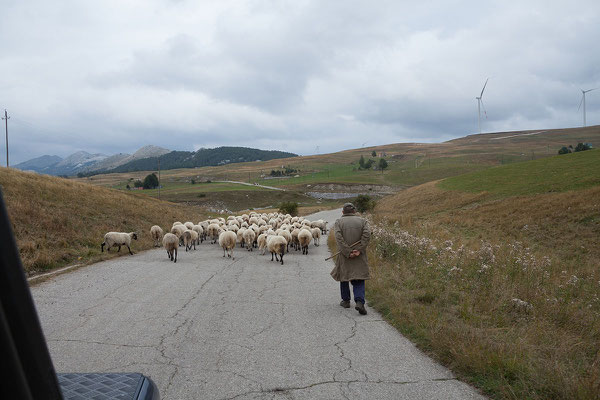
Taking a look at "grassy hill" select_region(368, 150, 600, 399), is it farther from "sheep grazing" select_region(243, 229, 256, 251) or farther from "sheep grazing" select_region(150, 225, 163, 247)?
"sheep grazing" select_region(150, 225, 163, 247)

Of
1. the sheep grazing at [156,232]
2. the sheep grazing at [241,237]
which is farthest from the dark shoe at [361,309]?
the sheep grazing at [156,232]

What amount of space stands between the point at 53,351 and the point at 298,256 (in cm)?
1215

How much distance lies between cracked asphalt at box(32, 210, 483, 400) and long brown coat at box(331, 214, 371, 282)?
2.51ft

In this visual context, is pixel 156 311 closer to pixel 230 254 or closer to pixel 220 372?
pixel 220 372

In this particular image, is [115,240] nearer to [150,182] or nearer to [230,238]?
[230,238]

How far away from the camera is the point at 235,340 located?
6.20 m

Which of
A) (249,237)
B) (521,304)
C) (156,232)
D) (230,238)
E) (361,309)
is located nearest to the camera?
(521,304)

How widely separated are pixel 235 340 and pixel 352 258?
3.19 meters

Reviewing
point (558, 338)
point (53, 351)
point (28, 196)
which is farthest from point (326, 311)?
point (28, 196)

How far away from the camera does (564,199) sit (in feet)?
85.5

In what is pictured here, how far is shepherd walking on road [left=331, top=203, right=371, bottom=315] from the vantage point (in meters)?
8.12

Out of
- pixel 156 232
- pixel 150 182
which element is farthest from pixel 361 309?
pixel 150 182

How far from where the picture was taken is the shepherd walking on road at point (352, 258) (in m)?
8.12

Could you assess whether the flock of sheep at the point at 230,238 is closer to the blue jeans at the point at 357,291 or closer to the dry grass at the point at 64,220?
the dry grass at the point at 64,220
